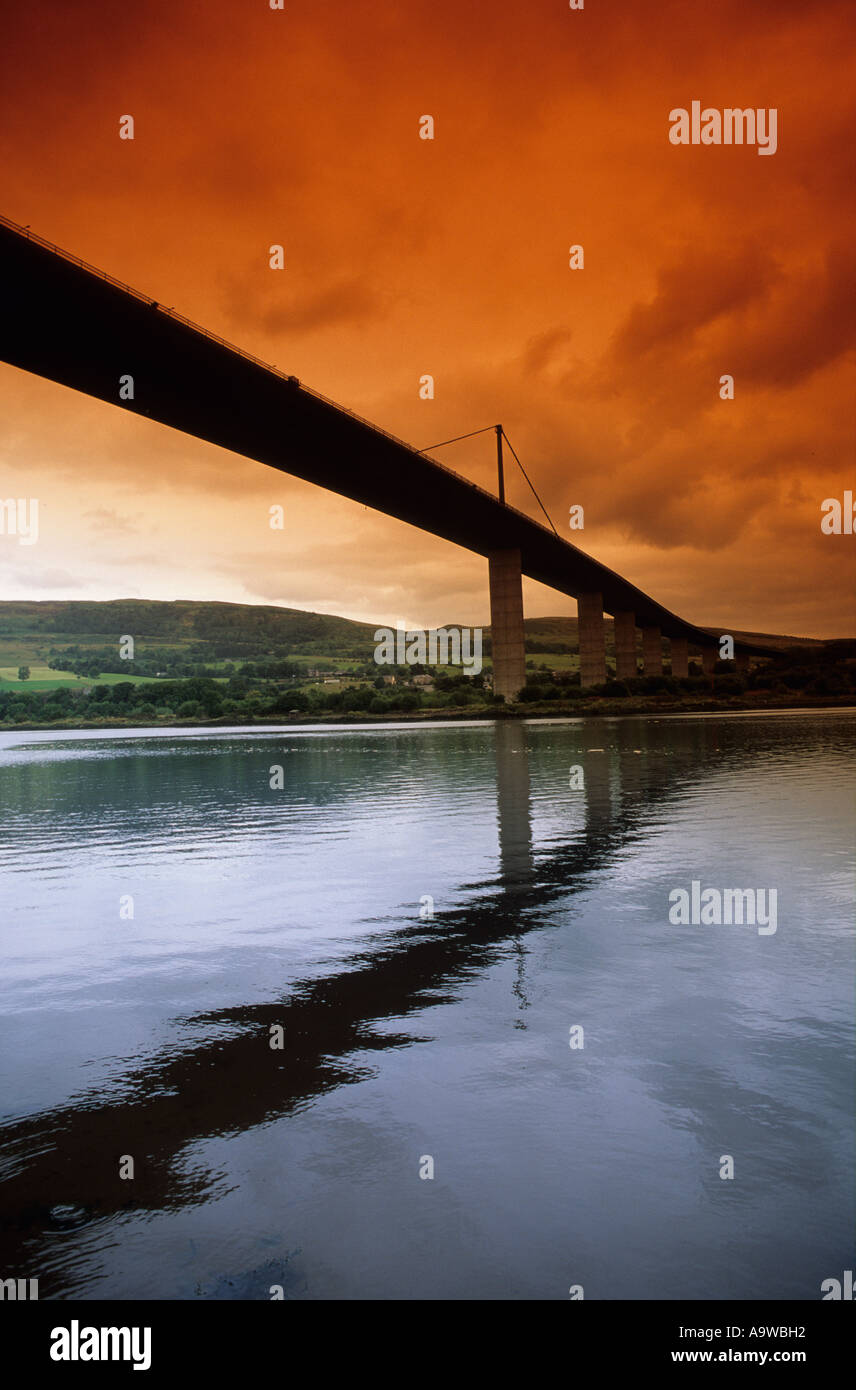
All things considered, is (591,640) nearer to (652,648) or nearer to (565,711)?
(565,711)

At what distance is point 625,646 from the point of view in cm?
13612

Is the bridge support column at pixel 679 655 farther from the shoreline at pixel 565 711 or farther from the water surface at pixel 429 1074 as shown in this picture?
the water surface at pixel 429 1074

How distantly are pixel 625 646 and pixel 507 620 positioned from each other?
187ft

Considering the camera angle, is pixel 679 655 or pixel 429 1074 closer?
pixel 429 1074

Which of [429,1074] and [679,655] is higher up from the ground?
[679,655]

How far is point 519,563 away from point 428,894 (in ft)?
244

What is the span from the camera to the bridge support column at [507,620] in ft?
277

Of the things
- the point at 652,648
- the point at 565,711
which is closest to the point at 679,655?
the point at 652,648

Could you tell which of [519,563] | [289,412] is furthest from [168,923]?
[519,563]

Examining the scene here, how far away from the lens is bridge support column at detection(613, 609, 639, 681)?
5281 inches

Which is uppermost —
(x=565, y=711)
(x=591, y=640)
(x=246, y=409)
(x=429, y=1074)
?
(x=246, y=409)

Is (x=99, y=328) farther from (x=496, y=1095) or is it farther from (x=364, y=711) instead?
(x=364, y=711)

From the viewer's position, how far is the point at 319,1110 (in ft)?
20.0

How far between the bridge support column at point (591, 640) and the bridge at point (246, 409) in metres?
2.99
